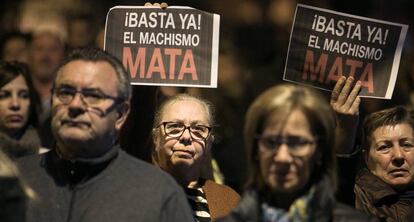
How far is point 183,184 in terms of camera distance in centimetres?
739

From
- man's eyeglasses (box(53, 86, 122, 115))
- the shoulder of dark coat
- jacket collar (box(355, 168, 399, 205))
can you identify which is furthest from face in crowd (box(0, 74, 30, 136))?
the shoulder of dark coat

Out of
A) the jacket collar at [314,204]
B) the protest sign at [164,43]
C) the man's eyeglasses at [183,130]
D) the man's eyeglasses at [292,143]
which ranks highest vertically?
the protest sign at [164,43]

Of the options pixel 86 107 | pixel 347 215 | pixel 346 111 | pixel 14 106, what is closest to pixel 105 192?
pixel 86 107

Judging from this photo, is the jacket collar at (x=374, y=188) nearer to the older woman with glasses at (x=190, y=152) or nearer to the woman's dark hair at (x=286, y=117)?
the older woman with glasses at (x=190, y=152)

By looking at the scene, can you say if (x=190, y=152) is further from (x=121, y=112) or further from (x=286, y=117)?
→ (x=286, y=117)

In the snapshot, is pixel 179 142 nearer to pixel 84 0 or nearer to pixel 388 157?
pixel 388 157

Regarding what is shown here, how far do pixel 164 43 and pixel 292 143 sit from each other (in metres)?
2.32

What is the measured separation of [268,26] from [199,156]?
4031 millimetres

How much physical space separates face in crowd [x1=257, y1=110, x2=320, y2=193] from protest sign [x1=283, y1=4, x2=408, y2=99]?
1905mm

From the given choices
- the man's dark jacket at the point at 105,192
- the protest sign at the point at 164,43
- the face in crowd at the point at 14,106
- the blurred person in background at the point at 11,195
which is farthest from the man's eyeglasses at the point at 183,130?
the blurred person in background at the point at 11,195

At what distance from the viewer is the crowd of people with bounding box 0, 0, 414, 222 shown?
588 cm

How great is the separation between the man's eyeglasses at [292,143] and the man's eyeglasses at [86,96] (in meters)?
0.88

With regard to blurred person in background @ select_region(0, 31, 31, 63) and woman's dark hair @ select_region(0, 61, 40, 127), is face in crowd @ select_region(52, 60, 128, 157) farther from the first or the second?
blurred person in background @ select_region(0, 31, 31, 63)

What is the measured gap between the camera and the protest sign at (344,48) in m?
7.79
